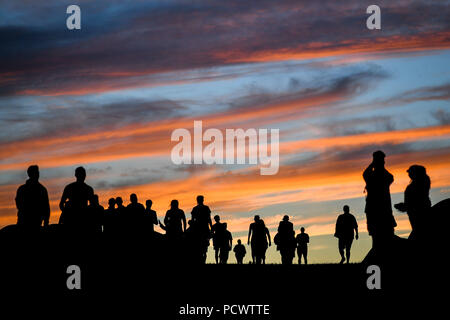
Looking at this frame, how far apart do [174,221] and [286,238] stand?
18.5 ft

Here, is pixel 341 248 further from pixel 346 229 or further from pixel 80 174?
pixel 80 174

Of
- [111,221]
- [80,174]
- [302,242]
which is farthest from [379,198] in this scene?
[302,242]

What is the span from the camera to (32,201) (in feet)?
58.0

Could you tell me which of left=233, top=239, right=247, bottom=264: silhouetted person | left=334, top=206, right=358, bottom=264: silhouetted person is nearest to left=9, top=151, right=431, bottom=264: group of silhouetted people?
left=334, top=206, right=358, bottom=264: silhouetted person

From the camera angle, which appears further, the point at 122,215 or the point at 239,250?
the point at 239,250

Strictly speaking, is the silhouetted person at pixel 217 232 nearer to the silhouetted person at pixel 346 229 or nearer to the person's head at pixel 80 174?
the silhouetted person at pixel 346 229

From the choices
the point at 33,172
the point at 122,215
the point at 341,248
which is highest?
the point at 33,172

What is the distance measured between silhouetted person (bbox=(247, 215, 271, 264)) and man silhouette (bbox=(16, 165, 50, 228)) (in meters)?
11.8

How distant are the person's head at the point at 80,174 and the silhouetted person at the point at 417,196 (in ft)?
22.3

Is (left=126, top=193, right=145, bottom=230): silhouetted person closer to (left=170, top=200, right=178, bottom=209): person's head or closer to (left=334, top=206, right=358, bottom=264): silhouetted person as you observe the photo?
(left=170, top=200, right=178, bottom=209): person's head
